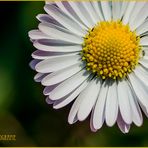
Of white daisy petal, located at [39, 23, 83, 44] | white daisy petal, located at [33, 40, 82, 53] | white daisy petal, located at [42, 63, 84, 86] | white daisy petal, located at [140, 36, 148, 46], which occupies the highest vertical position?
white daisy petal, located at [39, 23, 83, 44]

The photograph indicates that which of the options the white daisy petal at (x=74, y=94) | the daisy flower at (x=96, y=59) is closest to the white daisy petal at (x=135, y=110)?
the daisy flower at (x=96, y=59)

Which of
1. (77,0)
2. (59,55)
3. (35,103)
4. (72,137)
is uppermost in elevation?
(77,0)

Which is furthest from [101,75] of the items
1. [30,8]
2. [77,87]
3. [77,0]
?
[30,8]

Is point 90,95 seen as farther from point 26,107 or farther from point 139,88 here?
point 26,107

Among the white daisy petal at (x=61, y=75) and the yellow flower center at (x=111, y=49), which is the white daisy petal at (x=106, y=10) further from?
the white daisy petal at (x=61, y=75)

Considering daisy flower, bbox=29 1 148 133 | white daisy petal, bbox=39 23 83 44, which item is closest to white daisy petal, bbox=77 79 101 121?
daisy flower, bbox=29 1 148 133

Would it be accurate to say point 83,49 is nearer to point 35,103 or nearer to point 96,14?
point 96,14

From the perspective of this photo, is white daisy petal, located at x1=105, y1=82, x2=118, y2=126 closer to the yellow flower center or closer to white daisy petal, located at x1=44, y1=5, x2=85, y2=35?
the yellow flower center
